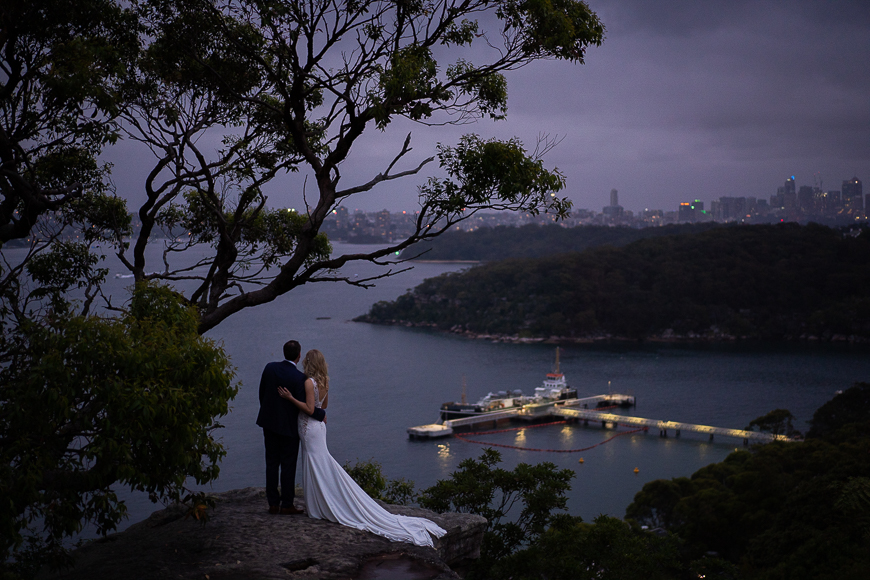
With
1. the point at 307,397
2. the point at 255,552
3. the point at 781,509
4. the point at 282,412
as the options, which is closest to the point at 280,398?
the point at 282,412

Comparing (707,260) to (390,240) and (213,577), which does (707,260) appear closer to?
(390,240)

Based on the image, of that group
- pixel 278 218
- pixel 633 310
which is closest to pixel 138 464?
pixel 278 218

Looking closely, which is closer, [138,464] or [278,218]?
[138,464]

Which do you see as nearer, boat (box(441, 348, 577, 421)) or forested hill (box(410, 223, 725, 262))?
boat (box(441, 348, 577, 421))

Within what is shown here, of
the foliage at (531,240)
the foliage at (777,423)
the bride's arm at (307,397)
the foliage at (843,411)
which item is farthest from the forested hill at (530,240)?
the bride's arm at (307,397)

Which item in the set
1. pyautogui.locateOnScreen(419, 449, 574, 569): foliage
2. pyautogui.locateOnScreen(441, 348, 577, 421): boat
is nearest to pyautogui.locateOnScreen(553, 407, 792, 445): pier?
pyautogui.locateOnScreen(441, 348, 577, 421): boat

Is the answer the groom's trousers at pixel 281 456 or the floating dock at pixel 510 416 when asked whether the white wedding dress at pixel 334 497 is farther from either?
the floating dock at pixel 510 416

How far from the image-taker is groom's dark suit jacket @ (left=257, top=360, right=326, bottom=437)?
5055 millimetres

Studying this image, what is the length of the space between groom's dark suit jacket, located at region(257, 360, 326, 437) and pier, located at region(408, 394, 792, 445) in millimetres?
33163

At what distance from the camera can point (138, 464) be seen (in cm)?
392

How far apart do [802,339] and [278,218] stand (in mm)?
69027

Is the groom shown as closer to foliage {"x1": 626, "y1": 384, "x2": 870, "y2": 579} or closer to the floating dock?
foliage {"x1": 626, "y1": 384, "x2": 870, "y2": 579}

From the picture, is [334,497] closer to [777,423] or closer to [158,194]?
[158,194]

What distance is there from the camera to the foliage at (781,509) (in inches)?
481
